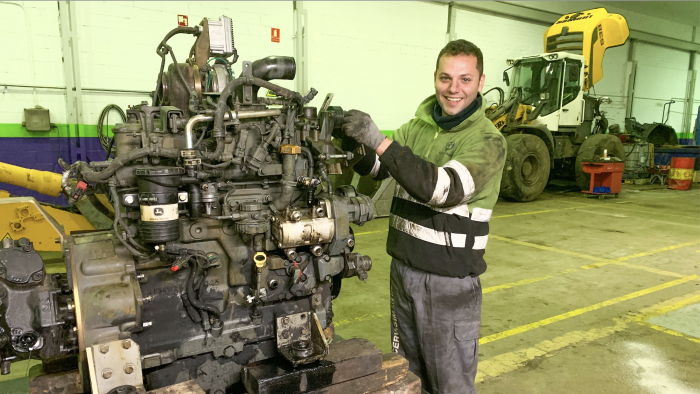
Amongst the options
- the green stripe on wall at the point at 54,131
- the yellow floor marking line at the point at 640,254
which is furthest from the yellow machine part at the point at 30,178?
the yellow floor marking line at the point at 640,254

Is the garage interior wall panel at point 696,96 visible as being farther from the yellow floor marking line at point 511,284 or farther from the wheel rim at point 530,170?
the yellow floor marking line at point 511,284

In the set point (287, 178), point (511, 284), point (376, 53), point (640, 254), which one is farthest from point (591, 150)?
point (287, 178)

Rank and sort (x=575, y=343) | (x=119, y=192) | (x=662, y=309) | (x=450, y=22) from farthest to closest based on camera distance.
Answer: (x=450, y=22)
(x=662, y=309)
(x=575, y=343)
(x=119, y=192)

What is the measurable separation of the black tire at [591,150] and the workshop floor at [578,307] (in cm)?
288

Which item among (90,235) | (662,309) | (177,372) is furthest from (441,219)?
(662,309)

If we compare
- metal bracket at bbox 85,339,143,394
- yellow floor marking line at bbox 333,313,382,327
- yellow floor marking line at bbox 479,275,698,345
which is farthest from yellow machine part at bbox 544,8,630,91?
metal bracket at bbox 85,339,143,394

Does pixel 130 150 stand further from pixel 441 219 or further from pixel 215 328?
pixel 441 219

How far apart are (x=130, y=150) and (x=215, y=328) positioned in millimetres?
768

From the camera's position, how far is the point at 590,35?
8.91 metres

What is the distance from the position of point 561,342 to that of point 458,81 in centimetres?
211

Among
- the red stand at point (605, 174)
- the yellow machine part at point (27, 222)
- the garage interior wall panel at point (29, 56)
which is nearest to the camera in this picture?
the yellow machine part at point (27, 222)

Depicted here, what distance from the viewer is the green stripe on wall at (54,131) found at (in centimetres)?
558

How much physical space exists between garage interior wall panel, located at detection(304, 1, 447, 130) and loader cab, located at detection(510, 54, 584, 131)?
184cm

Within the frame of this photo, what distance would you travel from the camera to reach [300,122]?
1.87m
